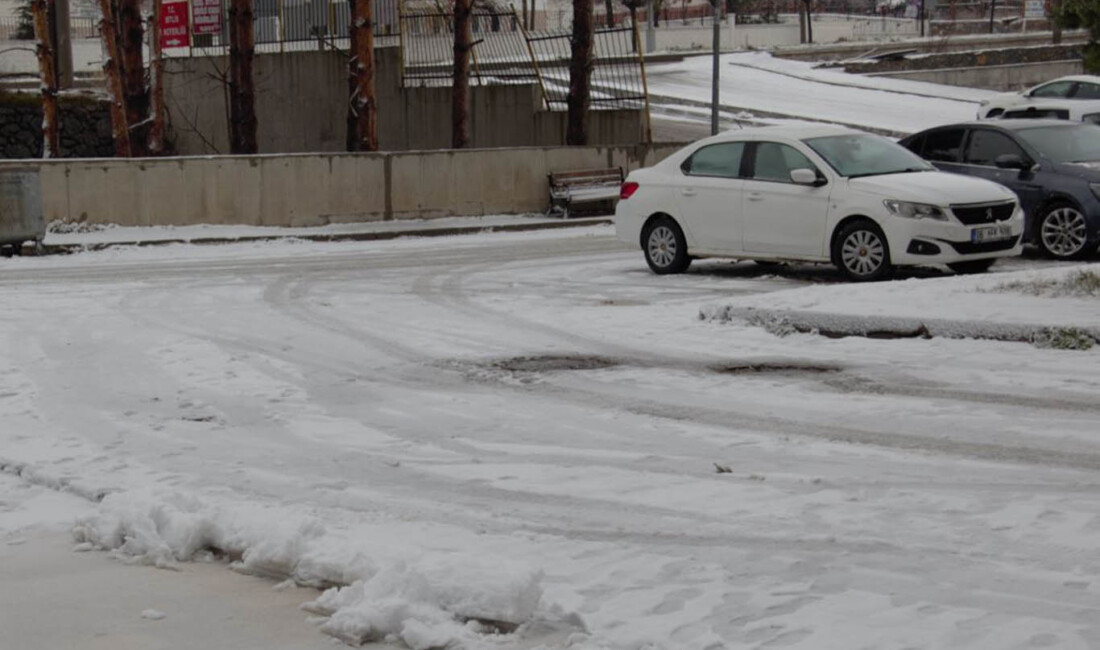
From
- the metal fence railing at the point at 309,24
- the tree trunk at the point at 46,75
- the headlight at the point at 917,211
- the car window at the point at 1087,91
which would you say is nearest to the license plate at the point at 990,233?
the headlight at the point at 917,211

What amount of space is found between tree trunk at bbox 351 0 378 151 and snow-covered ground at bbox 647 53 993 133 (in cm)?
1590

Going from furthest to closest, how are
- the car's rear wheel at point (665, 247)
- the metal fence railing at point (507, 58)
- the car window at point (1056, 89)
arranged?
the car window at point (1056, 89) < the metal fence railing at point (507, 58) < the car's rear wheel at point (665, 247)

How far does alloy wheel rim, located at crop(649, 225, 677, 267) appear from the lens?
17516 millimetres

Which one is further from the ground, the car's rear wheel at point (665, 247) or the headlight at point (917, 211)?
the headlight at point (917, 211)

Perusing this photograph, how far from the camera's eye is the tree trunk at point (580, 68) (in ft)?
98.5

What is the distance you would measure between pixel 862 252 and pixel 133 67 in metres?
18.4

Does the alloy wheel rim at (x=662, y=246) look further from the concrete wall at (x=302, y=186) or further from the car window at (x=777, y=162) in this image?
the concrete wall at (x=302, y=186)

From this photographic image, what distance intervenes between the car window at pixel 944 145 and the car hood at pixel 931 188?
2.54m

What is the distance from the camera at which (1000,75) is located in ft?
172

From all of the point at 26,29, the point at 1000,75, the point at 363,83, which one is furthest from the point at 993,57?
the point at 26,29

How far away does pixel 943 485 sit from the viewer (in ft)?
24.3

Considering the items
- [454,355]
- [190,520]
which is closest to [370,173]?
[454,355]

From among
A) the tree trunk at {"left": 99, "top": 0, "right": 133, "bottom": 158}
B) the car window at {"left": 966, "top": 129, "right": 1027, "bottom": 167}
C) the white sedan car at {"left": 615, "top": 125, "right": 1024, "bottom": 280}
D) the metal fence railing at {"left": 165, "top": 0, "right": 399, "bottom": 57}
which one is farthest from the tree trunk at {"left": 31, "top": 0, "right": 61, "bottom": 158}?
the car window at {"left": 966, "top": 129, "right": 1027, "bottom": 167}

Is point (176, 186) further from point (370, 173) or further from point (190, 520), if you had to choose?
point (190, 520)
